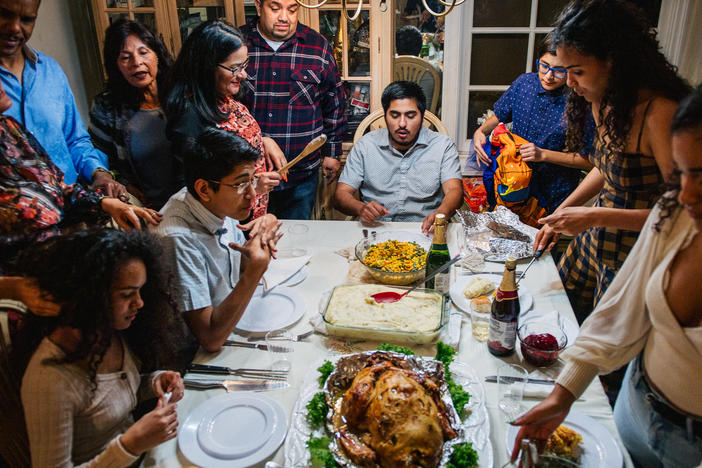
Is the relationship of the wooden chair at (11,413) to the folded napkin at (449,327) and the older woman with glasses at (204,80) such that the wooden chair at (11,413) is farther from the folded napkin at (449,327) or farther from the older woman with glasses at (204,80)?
the older woman with glasses at (204,80)

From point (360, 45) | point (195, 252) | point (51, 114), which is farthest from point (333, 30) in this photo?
point (195, 252)

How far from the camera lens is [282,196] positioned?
2.91 metres

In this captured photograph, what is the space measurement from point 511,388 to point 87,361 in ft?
3.33

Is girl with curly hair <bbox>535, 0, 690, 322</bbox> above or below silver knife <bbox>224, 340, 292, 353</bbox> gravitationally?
above

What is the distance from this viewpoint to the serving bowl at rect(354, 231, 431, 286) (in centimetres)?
171

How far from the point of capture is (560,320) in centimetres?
150

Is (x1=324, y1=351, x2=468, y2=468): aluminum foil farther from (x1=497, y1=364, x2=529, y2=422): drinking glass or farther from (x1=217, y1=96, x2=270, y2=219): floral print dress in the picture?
(x1=217, y1=96, x2=270, y2=219): floral print dress

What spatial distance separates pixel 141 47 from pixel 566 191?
2272mm

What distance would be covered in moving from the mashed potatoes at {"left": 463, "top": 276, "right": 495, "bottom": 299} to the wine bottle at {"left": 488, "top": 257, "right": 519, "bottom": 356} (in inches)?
9.7

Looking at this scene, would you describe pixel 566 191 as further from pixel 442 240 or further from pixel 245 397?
pixel 245 397

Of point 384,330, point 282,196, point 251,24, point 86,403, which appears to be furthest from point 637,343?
point 251,24

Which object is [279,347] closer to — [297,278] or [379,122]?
[297,278]

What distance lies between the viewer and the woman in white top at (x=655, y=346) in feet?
3.14

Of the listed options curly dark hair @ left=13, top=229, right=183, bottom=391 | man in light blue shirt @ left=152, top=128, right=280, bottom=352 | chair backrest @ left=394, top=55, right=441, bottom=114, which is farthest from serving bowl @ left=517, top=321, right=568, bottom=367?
chair backrest @ left=394, top=55, right=441, bottom=114
